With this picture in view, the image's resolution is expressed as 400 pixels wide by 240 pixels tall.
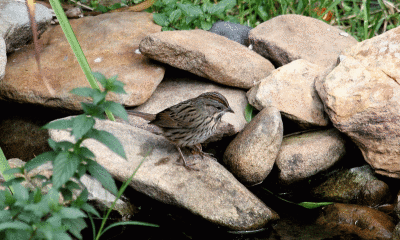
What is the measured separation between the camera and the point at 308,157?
527 cm

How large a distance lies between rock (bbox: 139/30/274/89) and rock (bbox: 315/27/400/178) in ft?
3.89

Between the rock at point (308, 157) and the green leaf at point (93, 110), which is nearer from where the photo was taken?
the green leaf at point (93, 110)

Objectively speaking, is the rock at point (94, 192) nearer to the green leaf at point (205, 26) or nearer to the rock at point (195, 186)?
the rock at point (195, 186)

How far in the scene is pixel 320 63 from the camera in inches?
256

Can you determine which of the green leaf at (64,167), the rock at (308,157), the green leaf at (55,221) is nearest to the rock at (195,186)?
the rock at (308,157)

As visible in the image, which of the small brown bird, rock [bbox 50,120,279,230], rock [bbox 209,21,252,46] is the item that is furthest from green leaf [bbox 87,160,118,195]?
rock [bbox 209,21,252,46]

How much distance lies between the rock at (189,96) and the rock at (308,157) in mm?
737

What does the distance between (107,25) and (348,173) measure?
12.9 ft

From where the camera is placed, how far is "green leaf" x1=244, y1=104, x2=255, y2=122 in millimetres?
5918

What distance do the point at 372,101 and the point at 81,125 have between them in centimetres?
326

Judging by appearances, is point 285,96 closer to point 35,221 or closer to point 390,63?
point 390,63

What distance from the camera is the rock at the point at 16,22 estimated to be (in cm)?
575

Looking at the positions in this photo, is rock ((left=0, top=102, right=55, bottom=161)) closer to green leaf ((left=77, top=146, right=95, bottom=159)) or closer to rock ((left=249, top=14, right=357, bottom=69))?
green leaf ((left=77, top=146, right=95, bottom=159))

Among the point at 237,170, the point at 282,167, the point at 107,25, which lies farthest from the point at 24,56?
the point at 282,167
